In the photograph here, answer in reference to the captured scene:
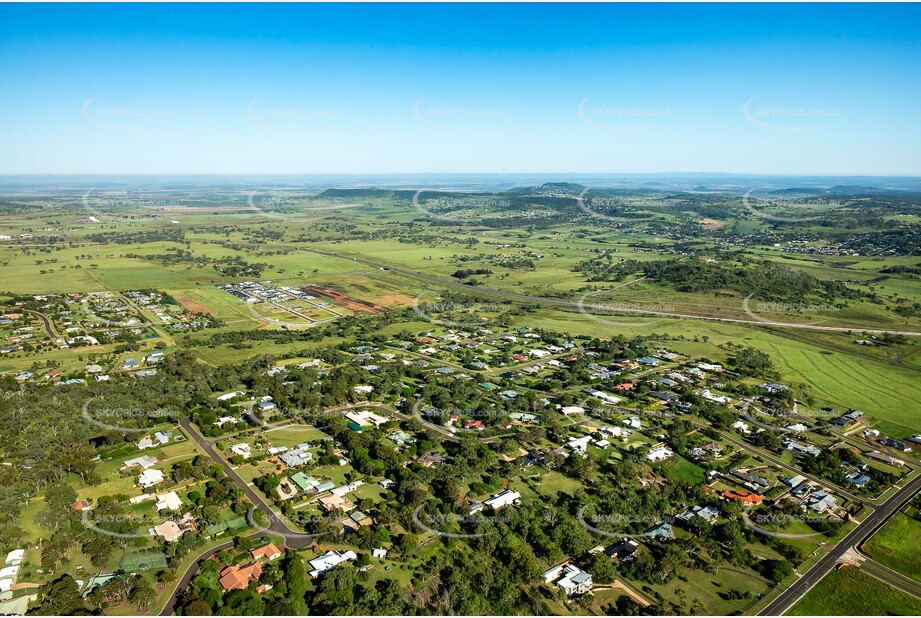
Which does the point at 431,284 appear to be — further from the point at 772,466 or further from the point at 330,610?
the point at 330,610

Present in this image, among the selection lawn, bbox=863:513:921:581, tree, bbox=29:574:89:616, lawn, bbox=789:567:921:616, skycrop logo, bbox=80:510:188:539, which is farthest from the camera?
skycrop logo, bbox=80:510:188:539

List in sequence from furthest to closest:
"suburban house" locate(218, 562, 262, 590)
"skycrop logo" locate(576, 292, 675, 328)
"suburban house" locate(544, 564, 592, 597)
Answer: "skycrop logo" locate(576, 292, 675, 328) → "suburban house" locate(544, 564, 592, 597) → "suburban house" locate(218, 562, 262, 590)

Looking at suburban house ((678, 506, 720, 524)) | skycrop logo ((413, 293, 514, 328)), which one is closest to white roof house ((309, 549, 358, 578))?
suburban house ((678, 506, 720, 524))

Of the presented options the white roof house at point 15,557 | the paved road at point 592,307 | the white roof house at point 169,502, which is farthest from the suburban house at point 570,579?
the paved road at point 592,307

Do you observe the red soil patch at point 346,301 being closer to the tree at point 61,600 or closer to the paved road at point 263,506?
the paved road at point 263,506

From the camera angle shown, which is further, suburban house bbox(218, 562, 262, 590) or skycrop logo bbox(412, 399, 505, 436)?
skycrop logo bbox(412, 399, 505, 436)

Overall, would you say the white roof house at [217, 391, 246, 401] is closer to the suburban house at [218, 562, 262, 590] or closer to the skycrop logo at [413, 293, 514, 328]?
the suburban house at [218, 562, 262, 590]
